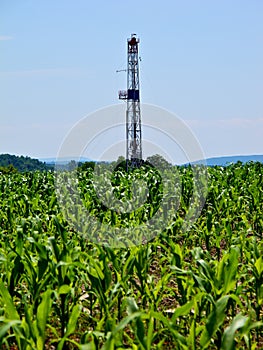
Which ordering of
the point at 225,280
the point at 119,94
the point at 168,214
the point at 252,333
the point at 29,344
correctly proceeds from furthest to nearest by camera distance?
the point at 119,94
the point at 168,214
the point at 252,333
the point at 225,280
the point at 29,344

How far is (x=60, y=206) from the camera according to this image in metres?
9.85

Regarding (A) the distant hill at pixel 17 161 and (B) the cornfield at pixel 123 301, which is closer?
(B) the cornfield at pixel 123 301

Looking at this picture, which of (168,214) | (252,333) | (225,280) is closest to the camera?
(225,280)

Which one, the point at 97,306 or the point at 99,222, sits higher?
the point at 99,222

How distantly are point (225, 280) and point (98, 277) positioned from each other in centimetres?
89

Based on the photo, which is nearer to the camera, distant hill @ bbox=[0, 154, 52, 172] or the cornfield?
the cornfield

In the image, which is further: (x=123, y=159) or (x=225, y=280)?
(x=123, y=159)

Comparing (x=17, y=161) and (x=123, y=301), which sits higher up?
(x=17, y=161)

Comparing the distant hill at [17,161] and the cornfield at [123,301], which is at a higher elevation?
the distant hill at [17,161]

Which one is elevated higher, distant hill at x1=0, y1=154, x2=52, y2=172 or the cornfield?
distant hill at x1=0, y1=154, x2=52, y2=172

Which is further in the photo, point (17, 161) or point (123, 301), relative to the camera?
point (17, 161)

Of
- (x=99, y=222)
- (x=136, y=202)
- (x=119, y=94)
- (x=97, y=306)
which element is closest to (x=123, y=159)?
(x=136, y=202)

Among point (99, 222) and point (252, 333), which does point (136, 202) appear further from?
point (252, 333)

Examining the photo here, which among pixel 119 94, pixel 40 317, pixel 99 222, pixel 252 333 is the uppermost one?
pixel 119 94
